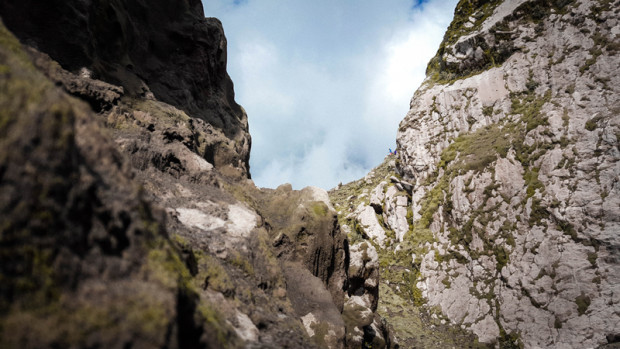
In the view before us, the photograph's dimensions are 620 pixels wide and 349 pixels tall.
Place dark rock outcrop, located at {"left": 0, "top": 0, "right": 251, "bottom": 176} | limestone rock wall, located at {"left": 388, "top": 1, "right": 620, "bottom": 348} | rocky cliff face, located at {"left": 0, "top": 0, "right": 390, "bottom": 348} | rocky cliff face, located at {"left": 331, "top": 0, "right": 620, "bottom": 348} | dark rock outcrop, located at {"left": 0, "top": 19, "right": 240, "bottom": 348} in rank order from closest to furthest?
dark rock outcrop, located at {"left": 0, "top": 19, "right": 240, "bottom": 348} → rocky cliff face, located at {"left": 0, "top": 0, "right": 390, "bottom": 348} → dark rock outcrop, located at {"left": 0, "top": 0, "right": 251, "bottom": 176} → limestone rock wall, located at {"left": 388, "top": 1, "right": 620, "bottom": 348} → rocky cliff face, located at {"left": 331, "top": 0, "right": 620, "bottom": 348}

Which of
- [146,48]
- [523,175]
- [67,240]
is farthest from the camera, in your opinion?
[146,48]

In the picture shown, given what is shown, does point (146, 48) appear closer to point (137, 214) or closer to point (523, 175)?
point (137, 214)

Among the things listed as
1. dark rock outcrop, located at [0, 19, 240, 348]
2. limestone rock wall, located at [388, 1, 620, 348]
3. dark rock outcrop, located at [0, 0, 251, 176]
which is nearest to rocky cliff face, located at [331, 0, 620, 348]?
limestone rock wall, located at [388, 1, 620, 348]

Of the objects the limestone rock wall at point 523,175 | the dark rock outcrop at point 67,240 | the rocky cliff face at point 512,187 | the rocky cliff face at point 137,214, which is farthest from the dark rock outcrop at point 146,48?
the limestone rock wall at point 523,175

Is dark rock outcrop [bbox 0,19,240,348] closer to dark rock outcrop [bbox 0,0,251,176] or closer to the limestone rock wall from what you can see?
dark rock outcrop [bbox 0,0,251,176]

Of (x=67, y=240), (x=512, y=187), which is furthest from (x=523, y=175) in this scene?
(x=67, y=240)

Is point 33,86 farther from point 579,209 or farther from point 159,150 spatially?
point 579,209

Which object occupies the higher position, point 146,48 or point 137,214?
point 146,48

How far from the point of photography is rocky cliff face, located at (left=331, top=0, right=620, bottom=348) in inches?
763

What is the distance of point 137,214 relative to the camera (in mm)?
5148

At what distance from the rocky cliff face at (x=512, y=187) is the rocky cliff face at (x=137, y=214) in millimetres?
9435

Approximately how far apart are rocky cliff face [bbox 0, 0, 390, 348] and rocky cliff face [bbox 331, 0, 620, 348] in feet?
31.0

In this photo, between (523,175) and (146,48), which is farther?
(146,48)

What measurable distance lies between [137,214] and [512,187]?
29.3 m
